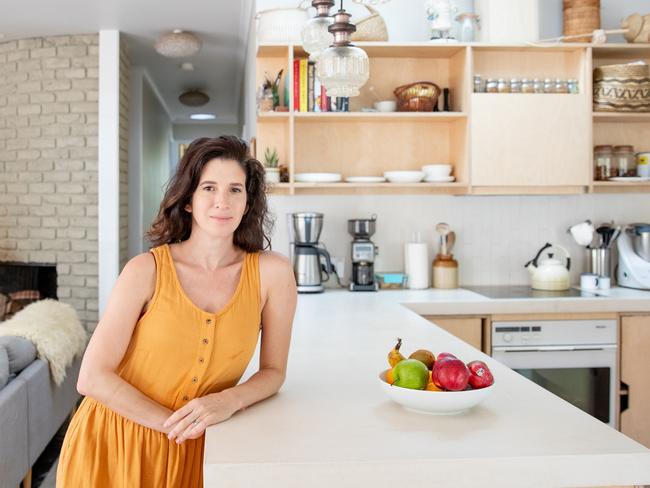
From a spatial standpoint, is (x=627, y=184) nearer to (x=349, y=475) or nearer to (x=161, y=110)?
(x=349, y=475)

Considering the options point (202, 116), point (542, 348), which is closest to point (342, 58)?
point (542, 348)

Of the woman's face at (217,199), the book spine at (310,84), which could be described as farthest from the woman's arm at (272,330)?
the book spine at (310,84)

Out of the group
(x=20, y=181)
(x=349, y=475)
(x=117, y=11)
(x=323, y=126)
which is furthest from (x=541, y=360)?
(x=20, y=181)

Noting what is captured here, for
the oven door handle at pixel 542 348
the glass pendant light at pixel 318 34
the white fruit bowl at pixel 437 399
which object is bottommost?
the oven door handle at pixel 542 348

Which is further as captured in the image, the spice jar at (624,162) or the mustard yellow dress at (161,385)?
the spice jar at (624,162)

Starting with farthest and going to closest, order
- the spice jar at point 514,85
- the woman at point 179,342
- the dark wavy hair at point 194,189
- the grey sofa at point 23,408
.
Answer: the spice jar at point 514,85 < the grey sofa at point 23,408 < the dark wavy hair at point 194,189 < the woman at point 179,342

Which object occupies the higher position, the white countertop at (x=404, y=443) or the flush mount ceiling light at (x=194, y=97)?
the flush mount ceiling light at (x=194, y=97)

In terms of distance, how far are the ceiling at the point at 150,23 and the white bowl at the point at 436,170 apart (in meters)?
1.81

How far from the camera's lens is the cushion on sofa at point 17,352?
3.15 m

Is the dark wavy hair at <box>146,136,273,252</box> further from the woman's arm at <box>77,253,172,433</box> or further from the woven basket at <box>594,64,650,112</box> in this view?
the woven basket at <box>594,64,650,112</box>

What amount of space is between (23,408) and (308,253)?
1585 mm

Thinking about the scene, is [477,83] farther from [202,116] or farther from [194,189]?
[202,116]

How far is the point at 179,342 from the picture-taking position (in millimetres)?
1646

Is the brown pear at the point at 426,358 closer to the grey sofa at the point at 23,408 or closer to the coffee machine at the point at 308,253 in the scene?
the grey sofa at the point at 23,408
